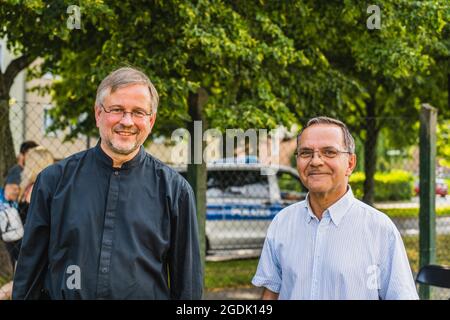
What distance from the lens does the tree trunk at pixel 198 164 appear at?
5.55 meters

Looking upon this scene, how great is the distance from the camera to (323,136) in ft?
8.00

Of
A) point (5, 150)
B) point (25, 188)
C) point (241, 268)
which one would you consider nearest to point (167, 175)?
point (25, 188)

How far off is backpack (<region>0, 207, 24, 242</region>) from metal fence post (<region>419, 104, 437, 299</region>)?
13.1 ft

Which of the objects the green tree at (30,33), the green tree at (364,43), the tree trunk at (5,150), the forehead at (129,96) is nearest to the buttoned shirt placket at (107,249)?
the forehead at (129,96)

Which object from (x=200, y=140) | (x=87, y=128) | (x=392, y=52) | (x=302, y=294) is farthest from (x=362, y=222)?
(x=87, y=128)

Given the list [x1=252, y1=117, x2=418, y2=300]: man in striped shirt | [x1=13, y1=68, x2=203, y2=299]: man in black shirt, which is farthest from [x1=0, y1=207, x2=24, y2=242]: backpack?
[x1=252, y1=117, x2=418, y2=300]: man in striped shirt

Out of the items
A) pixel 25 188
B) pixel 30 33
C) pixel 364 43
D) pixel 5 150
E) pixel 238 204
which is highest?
pixel 30 33

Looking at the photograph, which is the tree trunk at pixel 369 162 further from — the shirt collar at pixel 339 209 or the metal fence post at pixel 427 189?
the shirt collar at pixel 339 209

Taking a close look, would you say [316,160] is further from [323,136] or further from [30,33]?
[30,33]

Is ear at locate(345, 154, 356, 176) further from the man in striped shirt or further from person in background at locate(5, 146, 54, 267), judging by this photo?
person in background at locate(5, 146, 54, 267)

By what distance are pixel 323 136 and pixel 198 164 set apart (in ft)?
10.3

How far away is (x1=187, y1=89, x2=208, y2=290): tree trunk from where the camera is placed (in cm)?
555

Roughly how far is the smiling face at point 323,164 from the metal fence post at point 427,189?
369 cm
